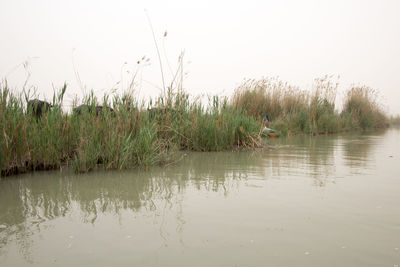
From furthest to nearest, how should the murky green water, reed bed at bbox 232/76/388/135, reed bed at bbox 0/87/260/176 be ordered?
reed bed at bbox 232/76/388/135 → reed bed at bbox 0/87/260/176 → the murky green water

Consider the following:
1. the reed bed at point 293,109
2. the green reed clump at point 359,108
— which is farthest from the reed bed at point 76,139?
the green reed clump at point 359,108

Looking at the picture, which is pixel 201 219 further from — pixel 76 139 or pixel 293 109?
pixel 293 109

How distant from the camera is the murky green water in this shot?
130 centimetres

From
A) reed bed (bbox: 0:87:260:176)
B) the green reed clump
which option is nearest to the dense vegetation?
reed bed (bbox: 0:87:260:176)

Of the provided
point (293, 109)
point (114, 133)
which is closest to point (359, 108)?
point (293, 109)

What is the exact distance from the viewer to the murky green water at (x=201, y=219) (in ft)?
4.26

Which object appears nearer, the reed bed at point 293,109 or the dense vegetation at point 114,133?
the dense vegetation at point 114,133

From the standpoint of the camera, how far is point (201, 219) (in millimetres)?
1703

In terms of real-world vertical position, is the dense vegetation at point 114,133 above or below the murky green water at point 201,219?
above

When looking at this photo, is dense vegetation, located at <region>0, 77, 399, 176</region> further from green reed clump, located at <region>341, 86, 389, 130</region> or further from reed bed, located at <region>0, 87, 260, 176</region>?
green reed clump, located at <region>341, 86, 389, 130</region>

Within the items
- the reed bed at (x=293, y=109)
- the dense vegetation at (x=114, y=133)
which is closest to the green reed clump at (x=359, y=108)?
the reed bed at (x=293, y=109)

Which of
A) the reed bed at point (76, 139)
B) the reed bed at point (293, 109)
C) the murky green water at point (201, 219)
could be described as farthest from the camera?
the reed bed at point (293, 109)

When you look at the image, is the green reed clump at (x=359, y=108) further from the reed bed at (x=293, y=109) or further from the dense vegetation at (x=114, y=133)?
the dense vegetation at (x=114, y=133)

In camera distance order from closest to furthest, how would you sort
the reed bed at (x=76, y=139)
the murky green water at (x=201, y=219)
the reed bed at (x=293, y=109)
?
the murky green water at (x=201, y=219)
the reed bed at (x=76, y=139)
the reed bed at (x=293, y=109)
